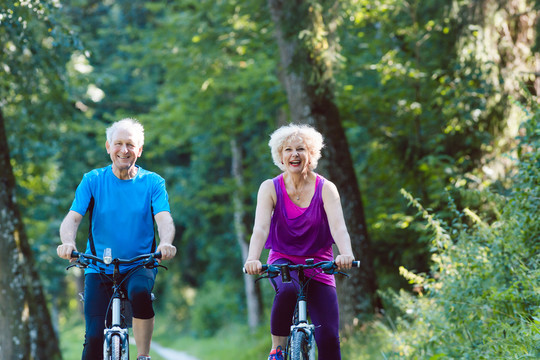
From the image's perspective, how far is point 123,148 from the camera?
5.40 m

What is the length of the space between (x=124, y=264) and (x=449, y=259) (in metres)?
3.56

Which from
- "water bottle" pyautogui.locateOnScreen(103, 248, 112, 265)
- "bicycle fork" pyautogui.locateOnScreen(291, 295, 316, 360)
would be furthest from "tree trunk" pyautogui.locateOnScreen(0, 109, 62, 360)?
"bicycle fork" pyautogui.locateOnScreen(291, 295, 316, 360)

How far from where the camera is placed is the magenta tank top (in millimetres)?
5285

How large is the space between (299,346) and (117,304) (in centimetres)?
120

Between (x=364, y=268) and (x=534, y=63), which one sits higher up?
(x=534, y=63)

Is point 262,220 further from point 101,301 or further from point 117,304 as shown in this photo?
point 101,301

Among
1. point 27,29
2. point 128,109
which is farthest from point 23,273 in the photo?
point 128,109

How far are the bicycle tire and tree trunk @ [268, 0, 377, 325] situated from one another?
595 centimetres

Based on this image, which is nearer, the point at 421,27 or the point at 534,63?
the point at 534,63

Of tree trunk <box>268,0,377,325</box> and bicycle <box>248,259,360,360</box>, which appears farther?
tree trunk <box>268,0,377,325</box>

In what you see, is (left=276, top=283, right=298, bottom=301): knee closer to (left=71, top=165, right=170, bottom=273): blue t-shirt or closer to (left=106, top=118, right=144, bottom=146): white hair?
(left=71, top=165, right=170, bottom=273): blue t-shirt

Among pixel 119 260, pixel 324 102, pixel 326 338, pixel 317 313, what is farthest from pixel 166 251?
pixel 324 102

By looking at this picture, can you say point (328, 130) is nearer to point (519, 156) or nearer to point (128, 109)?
point (519, 156)

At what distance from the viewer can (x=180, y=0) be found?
17.7 metres
